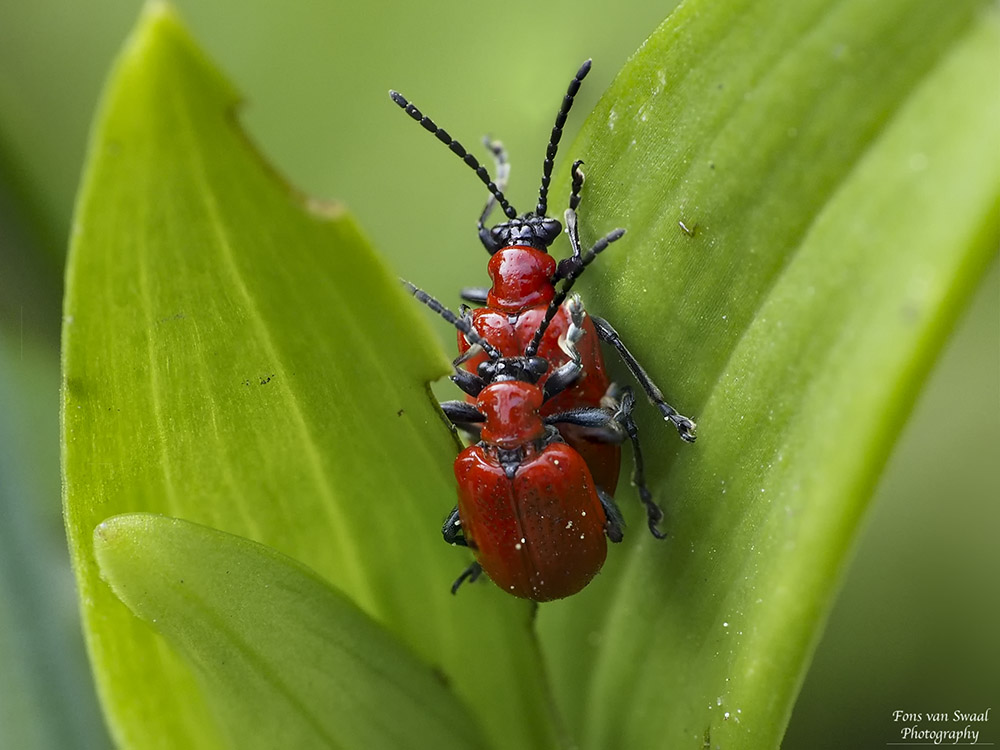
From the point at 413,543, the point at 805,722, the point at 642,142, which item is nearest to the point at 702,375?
the point at 642,142

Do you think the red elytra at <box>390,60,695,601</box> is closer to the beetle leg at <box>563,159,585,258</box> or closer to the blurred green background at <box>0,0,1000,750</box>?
the beetle leg at <box>563,159,585,258</box>

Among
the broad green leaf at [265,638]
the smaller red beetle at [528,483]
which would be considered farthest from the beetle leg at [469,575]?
the broad green leaf at [265,638]

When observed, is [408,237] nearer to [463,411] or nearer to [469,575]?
[463,411]

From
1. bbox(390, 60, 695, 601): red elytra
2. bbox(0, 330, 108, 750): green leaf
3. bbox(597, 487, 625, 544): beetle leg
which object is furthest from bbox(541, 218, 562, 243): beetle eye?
bbox(0, 330, 108, 750): green leaf

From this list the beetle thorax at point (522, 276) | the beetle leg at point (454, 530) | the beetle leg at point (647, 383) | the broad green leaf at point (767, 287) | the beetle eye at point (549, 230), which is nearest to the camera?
the broad green leaf at point (767, 287)

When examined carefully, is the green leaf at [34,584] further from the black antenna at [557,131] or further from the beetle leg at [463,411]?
the black antenna at [557,131]

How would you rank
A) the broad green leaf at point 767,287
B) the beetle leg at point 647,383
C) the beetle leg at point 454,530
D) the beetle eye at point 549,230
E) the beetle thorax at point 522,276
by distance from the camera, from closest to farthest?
the broad green leaf at point 767,287 < the beetle leg at point 647,383 < the beetle leg at point 454,530 < the beetle eye at point 549,230 < the beetle thorax at point 522,276
